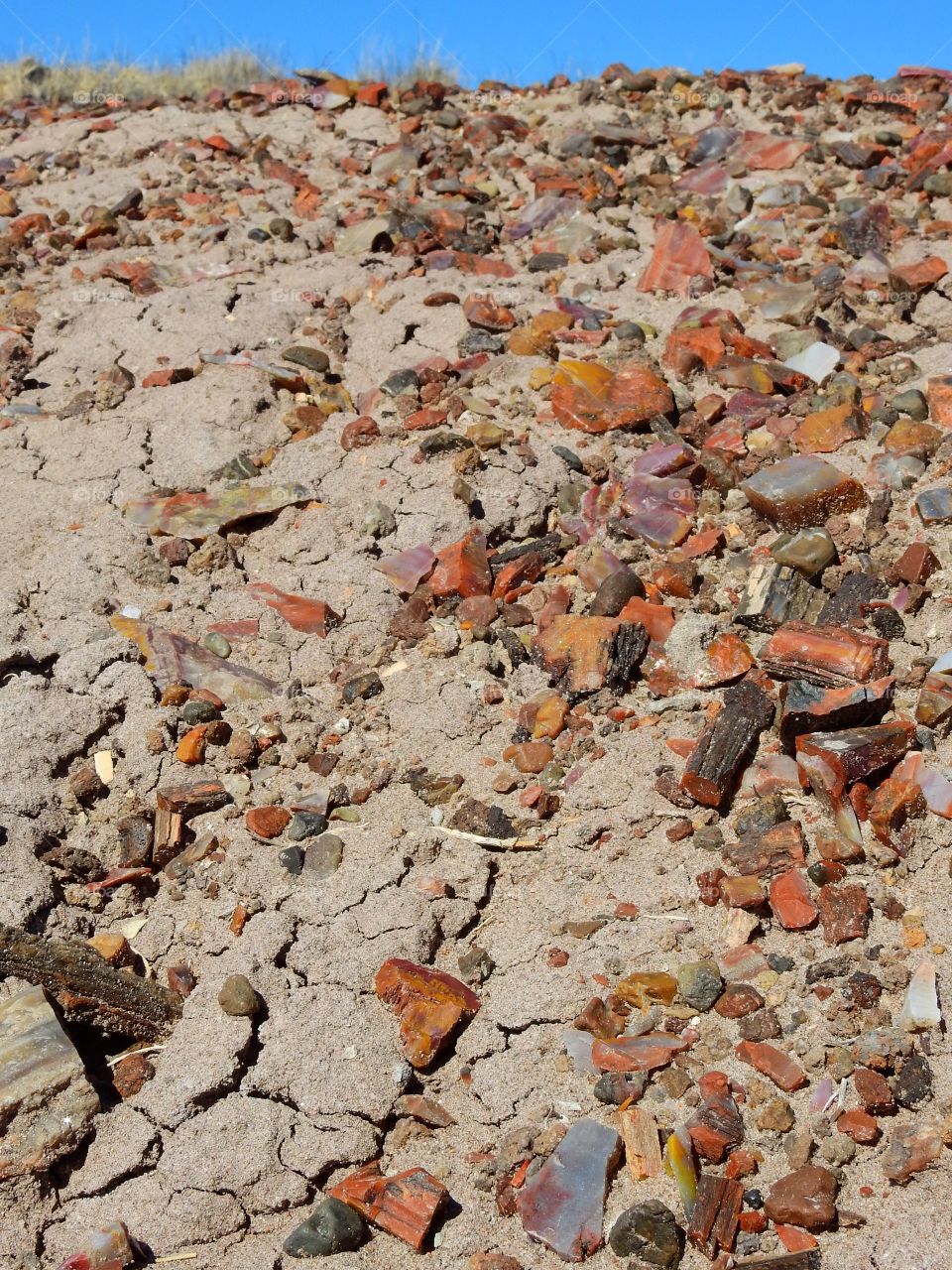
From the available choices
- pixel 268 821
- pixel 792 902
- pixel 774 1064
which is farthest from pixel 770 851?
pixel 268 821

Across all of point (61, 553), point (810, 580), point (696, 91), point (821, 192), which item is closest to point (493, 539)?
point (810, 580)

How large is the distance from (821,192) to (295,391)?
97.2 inches

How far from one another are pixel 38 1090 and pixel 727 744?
1.55 m

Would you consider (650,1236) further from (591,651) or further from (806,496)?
(806,496)

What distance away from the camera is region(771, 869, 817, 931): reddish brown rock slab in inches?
90.4

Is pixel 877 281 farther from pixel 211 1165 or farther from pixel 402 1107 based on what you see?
pixel 211 1165

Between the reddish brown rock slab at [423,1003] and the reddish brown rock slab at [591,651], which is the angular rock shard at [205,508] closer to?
the reddish brown rock slab at [591,651]

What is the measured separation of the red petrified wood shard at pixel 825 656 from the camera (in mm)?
2682

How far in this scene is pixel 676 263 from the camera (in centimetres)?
438

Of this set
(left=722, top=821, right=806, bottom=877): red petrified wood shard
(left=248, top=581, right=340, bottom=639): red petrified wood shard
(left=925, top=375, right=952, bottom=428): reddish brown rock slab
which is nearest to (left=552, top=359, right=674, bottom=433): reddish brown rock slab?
(left=925, top=375, right=952, bottom=428): reddish brown rock slab

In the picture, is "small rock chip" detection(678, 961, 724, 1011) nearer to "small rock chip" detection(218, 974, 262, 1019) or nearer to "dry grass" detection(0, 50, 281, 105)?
"small rock chip" detection(218, 974, 262, 1019)

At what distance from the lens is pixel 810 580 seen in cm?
302

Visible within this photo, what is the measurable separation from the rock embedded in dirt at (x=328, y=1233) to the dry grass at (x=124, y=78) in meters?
6.56

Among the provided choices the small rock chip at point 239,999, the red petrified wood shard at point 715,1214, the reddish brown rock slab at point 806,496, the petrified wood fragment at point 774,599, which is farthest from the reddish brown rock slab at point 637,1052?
the reddish brown rock slab at point 806,496
